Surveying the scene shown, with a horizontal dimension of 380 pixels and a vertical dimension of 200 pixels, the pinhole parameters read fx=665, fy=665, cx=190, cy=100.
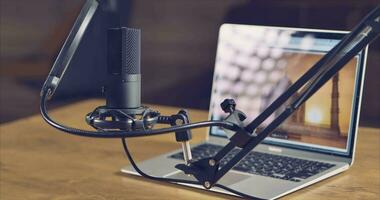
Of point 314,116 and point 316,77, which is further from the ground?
point 316,77

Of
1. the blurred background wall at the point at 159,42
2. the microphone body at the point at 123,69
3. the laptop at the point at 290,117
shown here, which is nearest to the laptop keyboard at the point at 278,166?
the laptop at the point at 290,117

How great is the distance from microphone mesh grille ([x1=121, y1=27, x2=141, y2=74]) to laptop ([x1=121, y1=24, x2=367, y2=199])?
0.90ft

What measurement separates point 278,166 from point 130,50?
0.41 meters

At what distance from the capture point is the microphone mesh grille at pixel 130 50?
0.76 metres

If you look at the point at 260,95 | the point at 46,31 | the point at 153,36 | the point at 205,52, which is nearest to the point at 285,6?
the point at 205,52

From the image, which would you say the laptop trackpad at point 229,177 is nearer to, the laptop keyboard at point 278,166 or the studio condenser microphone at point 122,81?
the laptop keyboard at point 278,166

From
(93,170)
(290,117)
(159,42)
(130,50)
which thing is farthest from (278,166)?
(159,42)

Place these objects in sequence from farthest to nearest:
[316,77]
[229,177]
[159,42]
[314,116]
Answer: [159,42]
[314,116]
[229,177]
[316,77]

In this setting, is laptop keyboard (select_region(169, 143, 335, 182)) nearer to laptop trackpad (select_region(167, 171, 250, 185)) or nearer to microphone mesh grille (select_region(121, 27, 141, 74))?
laptop trackpad (select_region(167, 171, 250, 185))

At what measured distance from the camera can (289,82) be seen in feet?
3.89

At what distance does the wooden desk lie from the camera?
3.21 ft

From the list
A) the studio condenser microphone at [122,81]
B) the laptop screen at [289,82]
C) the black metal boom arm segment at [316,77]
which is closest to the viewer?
the black metal boom arm segment at [316,77]

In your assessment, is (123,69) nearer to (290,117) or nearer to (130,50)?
(130,50)

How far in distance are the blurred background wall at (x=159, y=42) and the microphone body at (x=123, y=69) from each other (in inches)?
32.8
